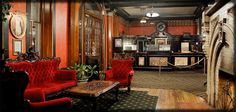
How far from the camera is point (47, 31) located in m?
7.18

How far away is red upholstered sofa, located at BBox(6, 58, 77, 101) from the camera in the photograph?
16.3 feet

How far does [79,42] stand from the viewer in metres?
8.39

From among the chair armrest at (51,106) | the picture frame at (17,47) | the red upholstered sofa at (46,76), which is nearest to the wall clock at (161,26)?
Answer: the red upholstered sofa at (46,76)

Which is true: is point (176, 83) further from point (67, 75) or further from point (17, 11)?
point (17, 11)

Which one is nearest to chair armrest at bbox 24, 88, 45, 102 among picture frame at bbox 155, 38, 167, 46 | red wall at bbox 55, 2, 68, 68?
red wall at bbox 55, 2, 68, 68

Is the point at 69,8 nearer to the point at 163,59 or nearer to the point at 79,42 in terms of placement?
the point at 79,42

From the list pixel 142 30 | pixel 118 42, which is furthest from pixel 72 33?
pixel 142 30

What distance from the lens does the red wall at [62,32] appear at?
7.47 meters

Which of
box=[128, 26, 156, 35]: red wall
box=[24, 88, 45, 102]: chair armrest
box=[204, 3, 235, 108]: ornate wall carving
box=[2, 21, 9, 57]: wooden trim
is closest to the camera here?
box=[24, 88, 45, 102]: chair armrest

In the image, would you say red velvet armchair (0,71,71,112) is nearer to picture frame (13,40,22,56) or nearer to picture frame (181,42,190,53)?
picture frame (13,40,22,56)

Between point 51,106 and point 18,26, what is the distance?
3.38 metres

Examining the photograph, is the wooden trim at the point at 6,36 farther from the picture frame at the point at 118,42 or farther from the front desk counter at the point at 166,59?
the front desk counter at the point at 166,59

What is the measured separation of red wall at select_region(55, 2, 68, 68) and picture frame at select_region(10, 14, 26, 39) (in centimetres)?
136

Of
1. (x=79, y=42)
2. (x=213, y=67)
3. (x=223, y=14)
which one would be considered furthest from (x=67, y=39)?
(x=223, y=14)
